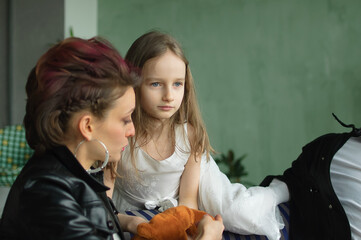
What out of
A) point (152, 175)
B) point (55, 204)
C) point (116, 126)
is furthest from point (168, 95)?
point (55, 204)

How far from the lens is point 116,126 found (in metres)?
1.24

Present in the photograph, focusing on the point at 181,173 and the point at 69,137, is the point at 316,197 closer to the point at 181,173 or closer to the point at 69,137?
the point at 181,173

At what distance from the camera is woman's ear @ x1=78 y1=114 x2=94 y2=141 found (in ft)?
3.84

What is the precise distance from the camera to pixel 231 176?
17.0ft

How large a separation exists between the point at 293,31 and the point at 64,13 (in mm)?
2560

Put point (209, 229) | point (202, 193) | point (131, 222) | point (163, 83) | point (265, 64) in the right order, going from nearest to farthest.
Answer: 1. point (209, 229)
2. point (131, 222)
3. point (163, 83)
4. point (202, 193)
5. point (265, 64)

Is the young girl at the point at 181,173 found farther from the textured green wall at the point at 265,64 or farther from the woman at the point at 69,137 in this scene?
the textured green wall at the point at 265,64

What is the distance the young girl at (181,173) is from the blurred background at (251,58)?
10.3 feet

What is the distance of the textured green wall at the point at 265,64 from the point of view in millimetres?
4816

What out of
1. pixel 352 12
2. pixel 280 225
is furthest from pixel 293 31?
pixel 280 225

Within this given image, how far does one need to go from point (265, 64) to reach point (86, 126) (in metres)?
4.28

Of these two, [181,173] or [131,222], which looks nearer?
[131,222]

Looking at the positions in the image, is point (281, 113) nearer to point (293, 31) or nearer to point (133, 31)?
point (293, 31)

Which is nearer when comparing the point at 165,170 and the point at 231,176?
A: the point at 165,170
